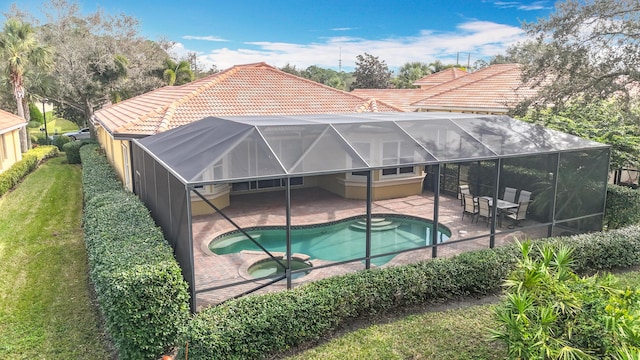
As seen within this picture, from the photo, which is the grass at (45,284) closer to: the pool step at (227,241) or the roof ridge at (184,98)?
the pool step at (227,241)

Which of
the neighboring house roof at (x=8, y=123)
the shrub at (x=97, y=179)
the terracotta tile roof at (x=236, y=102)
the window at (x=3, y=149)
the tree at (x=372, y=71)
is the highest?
the tree at (x=372, y=71)

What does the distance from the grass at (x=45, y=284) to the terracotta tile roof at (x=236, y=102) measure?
366 centimetres

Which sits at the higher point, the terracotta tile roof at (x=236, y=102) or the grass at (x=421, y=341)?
the terracotta tile roof at (x=236, y=102)

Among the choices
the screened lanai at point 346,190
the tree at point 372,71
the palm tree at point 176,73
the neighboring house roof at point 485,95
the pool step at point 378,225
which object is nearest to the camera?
the screened lanai at point 346,190

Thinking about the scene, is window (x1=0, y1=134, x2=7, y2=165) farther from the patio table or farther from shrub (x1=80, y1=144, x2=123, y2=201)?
the patio table

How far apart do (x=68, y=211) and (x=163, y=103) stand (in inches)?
210

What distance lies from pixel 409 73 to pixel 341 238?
5420cm

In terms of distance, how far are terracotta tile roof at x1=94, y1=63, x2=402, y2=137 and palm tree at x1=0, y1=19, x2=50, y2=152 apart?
12.5 metres

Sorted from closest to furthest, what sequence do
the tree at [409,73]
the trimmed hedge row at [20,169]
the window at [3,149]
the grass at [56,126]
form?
the trimmed hedge row at [20,169] → the window at [3,149] → the grass at [56,126] → the tree at [409,73]

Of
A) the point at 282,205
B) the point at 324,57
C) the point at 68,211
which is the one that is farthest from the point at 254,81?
the point at 324,57

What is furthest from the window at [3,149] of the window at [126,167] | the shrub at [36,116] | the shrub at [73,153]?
the shrub at [36,116]

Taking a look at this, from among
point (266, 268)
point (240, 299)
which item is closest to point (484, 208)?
point (266, 268)

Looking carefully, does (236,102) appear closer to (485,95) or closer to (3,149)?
(485,95)

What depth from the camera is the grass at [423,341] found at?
6984 mm
